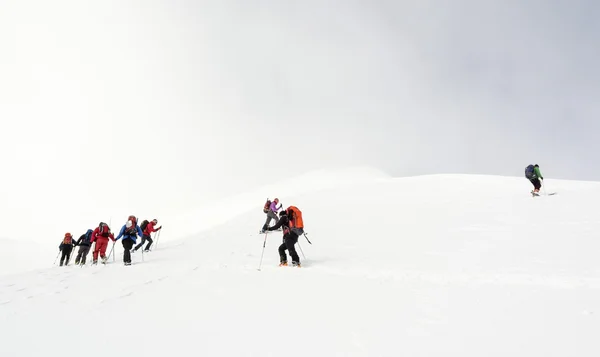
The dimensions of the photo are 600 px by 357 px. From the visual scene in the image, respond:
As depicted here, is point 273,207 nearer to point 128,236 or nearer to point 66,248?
point 128,236

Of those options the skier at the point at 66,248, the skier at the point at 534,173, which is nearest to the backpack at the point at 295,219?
the skier at the point at 66,248

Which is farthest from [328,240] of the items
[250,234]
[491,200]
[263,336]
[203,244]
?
[491,200]

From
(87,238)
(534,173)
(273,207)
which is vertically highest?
(534,173)

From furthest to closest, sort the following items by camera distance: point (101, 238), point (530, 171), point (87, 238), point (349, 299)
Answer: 1. point (530, 171)
2. point (87, 238)
3. point (101, 238)
4. point (349, 299)

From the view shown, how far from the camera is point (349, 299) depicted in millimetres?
6414

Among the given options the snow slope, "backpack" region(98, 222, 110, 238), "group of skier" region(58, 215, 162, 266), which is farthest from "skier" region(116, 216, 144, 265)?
"backpack" region(98, 222, 110, 238)

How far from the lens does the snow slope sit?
14.5 ft

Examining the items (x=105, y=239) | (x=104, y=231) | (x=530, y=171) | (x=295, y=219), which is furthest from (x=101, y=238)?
(x=530, y=171)

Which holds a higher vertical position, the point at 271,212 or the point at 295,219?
the point at 271,212

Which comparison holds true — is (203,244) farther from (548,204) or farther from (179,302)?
(548,204)

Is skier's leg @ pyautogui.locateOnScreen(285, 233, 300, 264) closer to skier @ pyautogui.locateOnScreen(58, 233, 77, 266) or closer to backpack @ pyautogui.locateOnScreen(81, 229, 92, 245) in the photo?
backpack @ pyautogui.locateOnScreen(81, 229, 92, 245)

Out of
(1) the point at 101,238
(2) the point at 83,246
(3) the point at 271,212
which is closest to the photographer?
(1) the point at 101,238

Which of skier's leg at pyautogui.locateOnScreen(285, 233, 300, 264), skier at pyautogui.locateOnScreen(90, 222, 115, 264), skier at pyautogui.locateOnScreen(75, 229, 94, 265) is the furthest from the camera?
skier at pyautogui.locateOnScreen(75, 229, 94, 265)

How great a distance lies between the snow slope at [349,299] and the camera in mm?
4434
